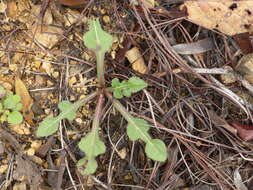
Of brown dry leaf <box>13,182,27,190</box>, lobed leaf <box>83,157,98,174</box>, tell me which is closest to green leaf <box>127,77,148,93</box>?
Result: lobed leaf <box>83,157,98,174</box>

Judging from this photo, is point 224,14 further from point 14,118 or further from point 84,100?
point 14,118

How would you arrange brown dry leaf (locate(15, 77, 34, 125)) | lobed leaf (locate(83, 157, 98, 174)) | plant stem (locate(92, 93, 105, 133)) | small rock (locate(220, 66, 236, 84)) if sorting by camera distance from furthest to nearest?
small rock (locate(220, 66, 236, 84))
brown dry leaf (locate(15, 77, 34, 125))
plant stem (locate(92, 93, 105, 133))
lobed leaf (locate(83, 157, 98, 174))

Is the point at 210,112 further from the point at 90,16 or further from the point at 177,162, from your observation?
the point at 90,16

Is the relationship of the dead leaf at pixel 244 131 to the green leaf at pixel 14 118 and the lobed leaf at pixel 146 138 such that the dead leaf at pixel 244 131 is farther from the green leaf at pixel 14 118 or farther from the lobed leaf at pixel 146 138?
the green leaf at pixel 14 118

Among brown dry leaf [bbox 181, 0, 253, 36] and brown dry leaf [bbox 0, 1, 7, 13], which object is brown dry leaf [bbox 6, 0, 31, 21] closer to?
brown dry leaf [bbox 0, 1, 7, 13]

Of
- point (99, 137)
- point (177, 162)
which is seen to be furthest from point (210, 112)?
point (99, 137)

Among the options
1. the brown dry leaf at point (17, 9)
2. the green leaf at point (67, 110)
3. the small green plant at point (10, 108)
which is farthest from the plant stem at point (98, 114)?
the brown dry leaf at point (17, 9)

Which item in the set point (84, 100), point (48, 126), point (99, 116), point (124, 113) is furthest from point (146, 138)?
point (48, 126)

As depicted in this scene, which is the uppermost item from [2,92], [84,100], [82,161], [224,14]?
[224,14]
